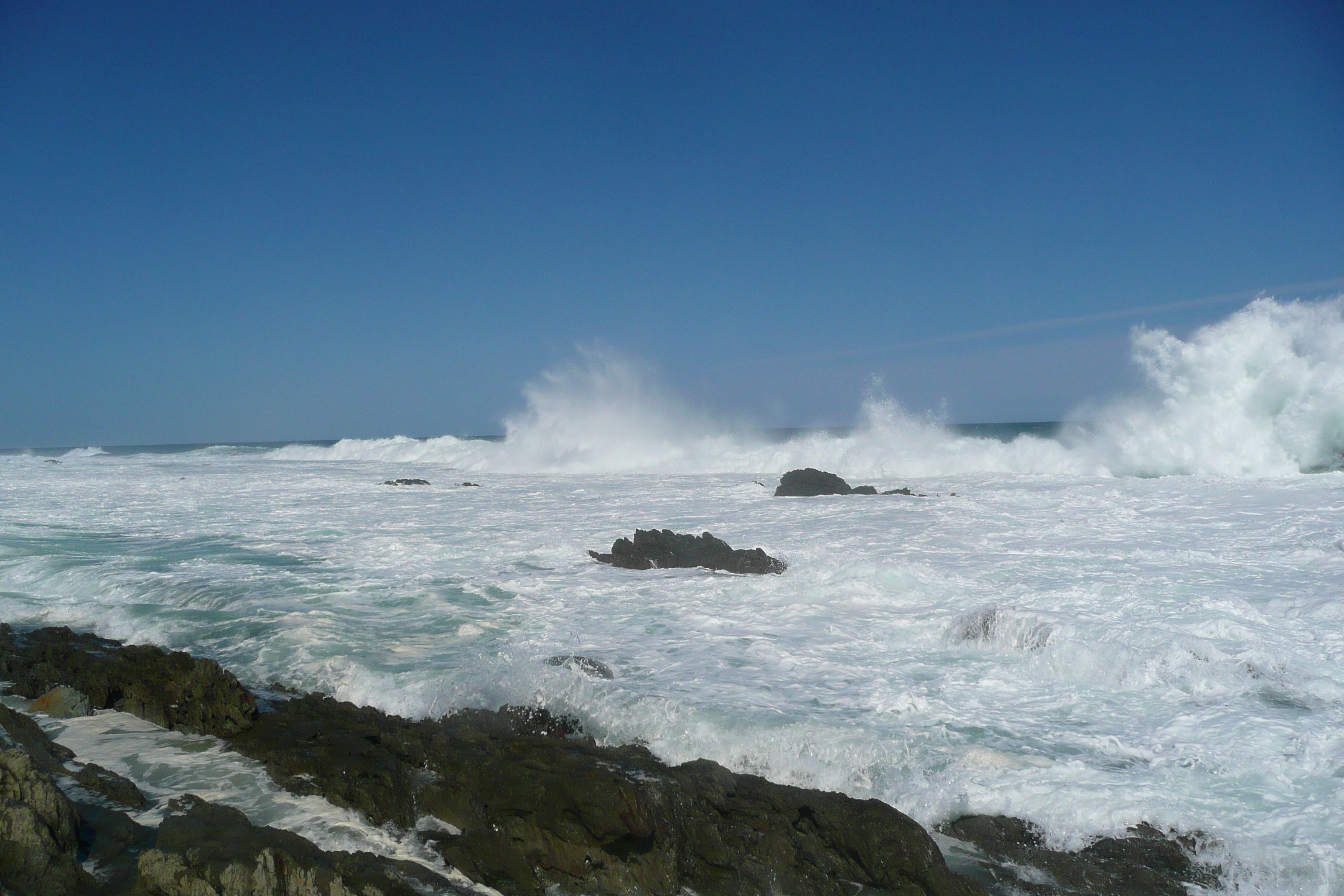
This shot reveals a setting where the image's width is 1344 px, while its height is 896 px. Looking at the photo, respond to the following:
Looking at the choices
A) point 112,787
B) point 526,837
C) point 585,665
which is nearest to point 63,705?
point 112,787

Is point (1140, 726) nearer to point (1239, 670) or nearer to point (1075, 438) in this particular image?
point (1239, 670)

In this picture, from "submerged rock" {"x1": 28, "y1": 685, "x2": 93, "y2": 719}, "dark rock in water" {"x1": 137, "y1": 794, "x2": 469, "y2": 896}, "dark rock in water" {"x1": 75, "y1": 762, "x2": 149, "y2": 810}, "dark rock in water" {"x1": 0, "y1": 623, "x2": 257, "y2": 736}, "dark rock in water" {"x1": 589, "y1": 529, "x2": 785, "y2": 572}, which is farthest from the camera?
"dark rock in water" {"x1": 589, "y1": 529, "x2": 785, "y2": 572}

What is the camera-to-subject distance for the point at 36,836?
2969 mm

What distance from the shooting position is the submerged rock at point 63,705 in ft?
16.5

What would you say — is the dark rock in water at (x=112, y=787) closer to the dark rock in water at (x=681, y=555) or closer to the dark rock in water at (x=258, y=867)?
the dark rock in water at (x=258, y=867)

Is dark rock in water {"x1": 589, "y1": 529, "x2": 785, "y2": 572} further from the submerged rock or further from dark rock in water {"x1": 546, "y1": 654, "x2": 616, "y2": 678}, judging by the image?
the submerged rock

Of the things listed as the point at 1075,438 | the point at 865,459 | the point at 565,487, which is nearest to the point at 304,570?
the point at 565,487

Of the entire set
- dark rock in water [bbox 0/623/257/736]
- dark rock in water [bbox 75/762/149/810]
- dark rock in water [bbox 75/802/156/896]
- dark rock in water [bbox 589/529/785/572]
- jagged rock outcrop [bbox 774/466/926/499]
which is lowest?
dark rock in water [bbox 75/802/156/896]

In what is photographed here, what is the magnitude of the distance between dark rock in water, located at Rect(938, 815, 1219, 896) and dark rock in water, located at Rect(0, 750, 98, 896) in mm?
3891

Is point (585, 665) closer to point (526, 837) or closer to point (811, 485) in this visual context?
point (526, 837)

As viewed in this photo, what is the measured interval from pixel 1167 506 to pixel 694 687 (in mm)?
12857

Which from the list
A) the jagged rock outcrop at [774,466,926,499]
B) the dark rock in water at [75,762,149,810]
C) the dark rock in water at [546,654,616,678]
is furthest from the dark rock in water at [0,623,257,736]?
the jagged rock outcrop at [774,466,926,499]

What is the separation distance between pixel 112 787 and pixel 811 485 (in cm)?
1629

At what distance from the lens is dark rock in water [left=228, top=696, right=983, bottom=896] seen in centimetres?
329
